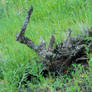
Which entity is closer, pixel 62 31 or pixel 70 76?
pixel 70 76

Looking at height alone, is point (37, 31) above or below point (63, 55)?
above

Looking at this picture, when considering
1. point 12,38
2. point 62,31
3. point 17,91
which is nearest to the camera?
point 17,91

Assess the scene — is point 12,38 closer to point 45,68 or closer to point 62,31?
point 62,31

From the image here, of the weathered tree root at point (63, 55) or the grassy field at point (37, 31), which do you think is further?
the weathered tree root at point (63, 55)

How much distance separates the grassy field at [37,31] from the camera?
3297mm

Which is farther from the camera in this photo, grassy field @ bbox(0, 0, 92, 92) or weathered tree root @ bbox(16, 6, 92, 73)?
weathered tree root @ bbox(16, 6, 92, 73)

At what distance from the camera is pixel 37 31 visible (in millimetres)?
4828

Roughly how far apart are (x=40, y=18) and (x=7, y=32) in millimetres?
872

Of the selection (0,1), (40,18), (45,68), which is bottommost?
(45,68)

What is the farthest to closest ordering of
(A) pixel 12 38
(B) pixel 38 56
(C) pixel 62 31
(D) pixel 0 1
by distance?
(D) pixel 0 1
(A) pixel 12 38
(C) pixel 62 31
(B) pixel 38 56

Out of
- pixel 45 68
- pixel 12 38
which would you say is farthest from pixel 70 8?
pixel 45 68

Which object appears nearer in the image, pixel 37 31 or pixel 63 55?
pixel 63 55

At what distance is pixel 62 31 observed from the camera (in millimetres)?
4488

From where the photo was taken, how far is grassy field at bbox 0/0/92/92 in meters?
3.30
